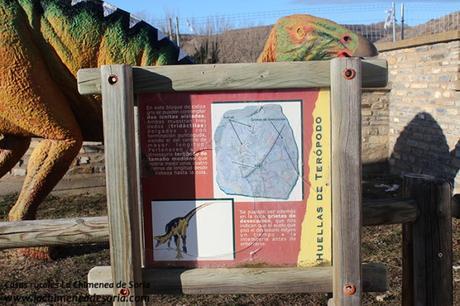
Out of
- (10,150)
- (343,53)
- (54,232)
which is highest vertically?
(343,53)

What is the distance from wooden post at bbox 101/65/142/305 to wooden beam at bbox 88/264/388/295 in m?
0.08

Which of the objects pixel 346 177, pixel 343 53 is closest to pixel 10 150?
pixel 343 53

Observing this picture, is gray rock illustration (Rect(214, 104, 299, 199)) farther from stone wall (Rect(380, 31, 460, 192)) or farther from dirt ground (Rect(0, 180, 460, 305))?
stone wall (Rect(380, 31, 460, 192))

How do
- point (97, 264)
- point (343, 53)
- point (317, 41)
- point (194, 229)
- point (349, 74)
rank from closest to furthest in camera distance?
A: point (349, 74) → point (194, 229) → point (343, 53) → point (317, 41) → point (97, 264)

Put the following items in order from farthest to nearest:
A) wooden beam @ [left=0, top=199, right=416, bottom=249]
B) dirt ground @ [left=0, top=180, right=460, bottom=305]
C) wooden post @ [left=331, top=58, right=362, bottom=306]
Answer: dirt ground @ [left=0, top=180, right=460, bottom=305] → wooden beam @ [left=0, top=199, right=416, bottom=249] → wooden post @ [left=331, top=58, right=362, bottom=306]

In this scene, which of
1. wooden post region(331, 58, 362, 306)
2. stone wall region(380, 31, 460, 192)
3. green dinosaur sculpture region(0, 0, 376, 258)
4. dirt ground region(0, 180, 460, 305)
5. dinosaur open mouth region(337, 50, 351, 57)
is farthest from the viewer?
stone wall region(380, 31, 460, 192)

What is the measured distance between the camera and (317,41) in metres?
3.24

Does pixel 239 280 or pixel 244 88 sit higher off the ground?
pixel 244 88

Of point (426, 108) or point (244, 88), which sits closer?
point (244, 88)

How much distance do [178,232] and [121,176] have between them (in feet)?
0.85

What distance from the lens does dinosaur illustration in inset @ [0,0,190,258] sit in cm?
367

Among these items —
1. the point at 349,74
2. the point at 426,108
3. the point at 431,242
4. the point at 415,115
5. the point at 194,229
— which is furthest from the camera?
the point at 415,115

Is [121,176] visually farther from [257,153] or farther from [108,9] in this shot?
[108,9]

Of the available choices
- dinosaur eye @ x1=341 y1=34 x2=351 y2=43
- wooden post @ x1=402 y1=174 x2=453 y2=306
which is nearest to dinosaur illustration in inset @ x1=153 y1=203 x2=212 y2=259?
wooden post @ x1=402 y1=174 x2=453 y2=306
